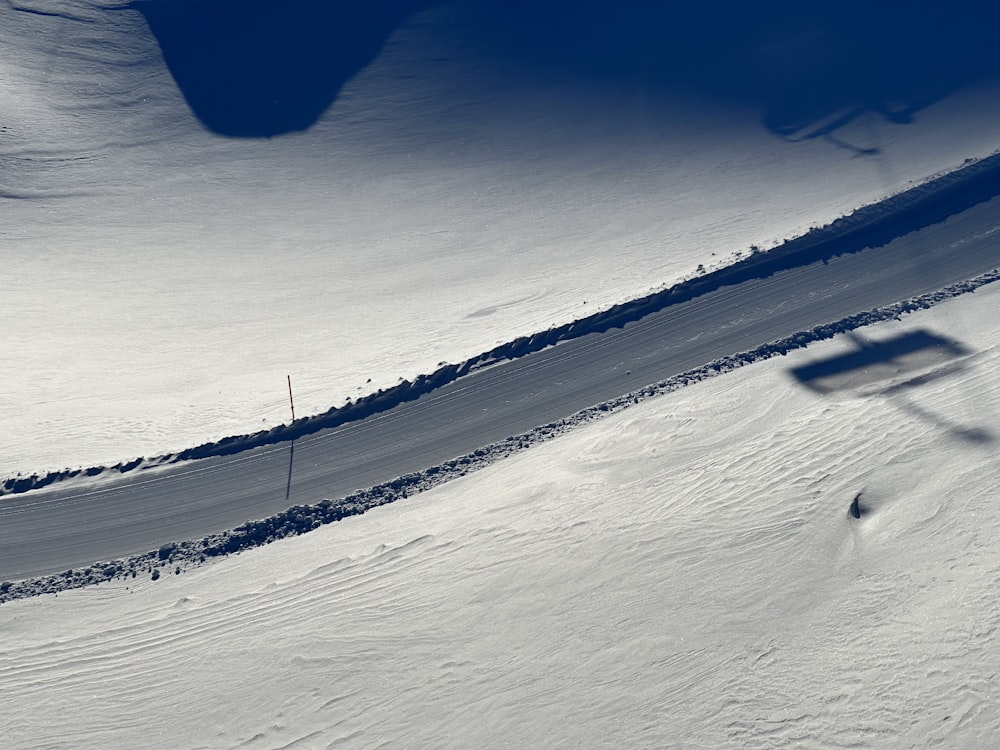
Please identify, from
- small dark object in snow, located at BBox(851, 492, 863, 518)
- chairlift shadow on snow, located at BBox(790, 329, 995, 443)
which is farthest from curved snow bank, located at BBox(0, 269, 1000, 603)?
small dark object in snow, located at BBox(851, 492, 863, 518)

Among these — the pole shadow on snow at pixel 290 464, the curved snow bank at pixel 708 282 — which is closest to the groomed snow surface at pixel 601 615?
the pole shadow on snow at pixel 290 464

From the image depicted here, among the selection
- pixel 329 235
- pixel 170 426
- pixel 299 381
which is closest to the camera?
pixel 170 426

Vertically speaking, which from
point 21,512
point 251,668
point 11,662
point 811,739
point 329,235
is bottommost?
point 811,739

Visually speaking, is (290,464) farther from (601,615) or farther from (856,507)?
(856,507)

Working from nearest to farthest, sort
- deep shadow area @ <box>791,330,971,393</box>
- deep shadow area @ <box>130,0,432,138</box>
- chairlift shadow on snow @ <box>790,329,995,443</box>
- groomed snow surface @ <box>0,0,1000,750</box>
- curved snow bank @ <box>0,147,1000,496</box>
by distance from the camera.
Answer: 1. groomed snow surface @ <box>0,0,1000,750</box>
2. curved snow bank @ <box>0,147,1000,496</box>
3. chairlift shadow on snow @ <box>790,329,995,443</box>
4. deep shadow area @ <box>791,330,971,393</box>
5. deep shadow area @ <box>130,0,432,138</box>

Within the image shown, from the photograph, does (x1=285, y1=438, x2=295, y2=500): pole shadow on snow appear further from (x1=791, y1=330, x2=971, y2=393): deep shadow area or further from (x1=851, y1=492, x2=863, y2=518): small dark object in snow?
(x1=791, y1=330, x2=971, y2=393): deep shadow area

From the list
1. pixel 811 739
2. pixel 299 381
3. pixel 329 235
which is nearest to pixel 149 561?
pixel 299 381

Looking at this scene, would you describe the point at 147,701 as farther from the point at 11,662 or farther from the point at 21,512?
the point at 21,512

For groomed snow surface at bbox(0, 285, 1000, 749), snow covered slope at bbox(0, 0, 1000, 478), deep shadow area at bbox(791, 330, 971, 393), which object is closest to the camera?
groomed snow surface at bbox(0, 285, 1000, 749)
